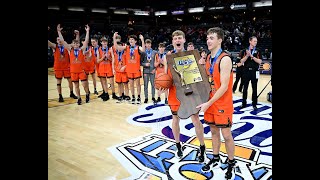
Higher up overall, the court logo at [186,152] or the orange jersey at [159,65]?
the orange jersey at [159,65]

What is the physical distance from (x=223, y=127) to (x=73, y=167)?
1981mm

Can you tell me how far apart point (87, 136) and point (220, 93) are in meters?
2.83

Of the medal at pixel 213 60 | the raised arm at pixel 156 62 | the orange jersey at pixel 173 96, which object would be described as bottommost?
the orange jersey at pixel 173 96

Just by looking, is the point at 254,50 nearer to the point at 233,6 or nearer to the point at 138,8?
the point at 233,6

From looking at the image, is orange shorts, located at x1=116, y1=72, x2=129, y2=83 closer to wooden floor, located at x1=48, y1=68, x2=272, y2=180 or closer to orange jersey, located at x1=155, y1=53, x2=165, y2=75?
wooden floor, located at x1=48, y1=68, x2=272, y2=180

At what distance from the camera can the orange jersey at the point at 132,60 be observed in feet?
23.2

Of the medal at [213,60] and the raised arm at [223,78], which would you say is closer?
the raised arm at [223,78]

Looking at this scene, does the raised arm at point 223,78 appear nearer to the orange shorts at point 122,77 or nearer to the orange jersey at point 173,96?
the orange jersey at point 173,96

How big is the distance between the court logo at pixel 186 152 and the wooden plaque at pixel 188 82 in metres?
0.72

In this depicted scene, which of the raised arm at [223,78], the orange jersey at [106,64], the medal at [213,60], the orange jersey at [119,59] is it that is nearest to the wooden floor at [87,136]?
the orange jersey at [106,64]

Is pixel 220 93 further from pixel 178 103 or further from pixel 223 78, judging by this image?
pixel 178 103

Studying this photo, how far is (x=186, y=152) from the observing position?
3957mm

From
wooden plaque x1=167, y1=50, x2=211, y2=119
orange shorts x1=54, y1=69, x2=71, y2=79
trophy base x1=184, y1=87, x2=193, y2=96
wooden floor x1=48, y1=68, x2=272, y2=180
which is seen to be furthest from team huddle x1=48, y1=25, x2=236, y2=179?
wooden floor x1=48, y1=68, x2=272, y2=180

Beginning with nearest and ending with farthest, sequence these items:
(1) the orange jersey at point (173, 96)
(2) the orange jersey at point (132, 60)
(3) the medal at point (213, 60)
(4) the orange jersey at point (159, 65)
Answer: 1. (3) the medal at point (213, 60)
2. (1) the orange jersey at point (173, 96)
3. (4) the orange jersey at point (159, 65)
4. (2) the orange jersey at point (132, 60)
